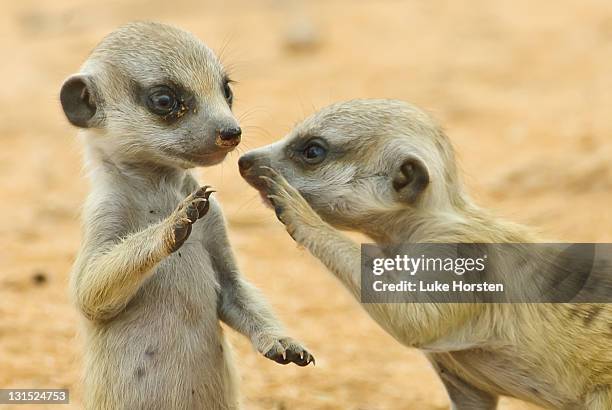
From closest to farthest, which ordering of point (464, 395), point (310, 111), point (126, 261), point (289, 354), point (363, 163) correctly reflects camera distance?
point (126, 261) → point (289, 354) → point (363, 163) → point (464, 395) → point (310, 111)

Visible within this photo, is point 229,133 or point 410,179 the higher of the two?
point 229,133

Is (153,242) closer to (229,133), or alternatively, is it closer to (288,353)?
(229,133)

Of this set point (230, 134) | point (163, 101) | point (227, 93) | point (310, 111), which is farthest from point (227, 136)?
point (310, 111)

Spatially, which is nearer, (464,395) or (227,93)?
(464,395)

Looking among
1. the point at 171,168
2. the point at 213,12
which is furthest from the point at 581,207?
the point at 213,12

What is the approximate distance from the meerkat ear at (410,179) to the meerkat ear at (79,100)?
57.4 inches

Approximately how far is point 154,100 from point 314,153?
78 cm

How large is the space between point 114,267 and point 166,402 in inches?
26.4

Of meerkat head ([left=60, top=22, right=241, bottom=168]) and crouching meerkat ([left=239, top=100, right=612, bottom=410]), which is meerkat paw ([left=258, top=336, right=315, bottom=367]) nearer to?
crouching meerkat ([left=239, top=100, right=612, bottom=410])

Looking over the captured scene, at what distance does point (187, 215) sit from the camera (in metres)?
4.66

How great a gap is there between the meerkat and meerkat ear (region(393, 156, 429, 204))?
0.77 meters

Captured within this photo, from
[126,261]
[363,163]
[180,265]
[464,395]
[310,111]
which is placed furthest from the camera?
[310,111]

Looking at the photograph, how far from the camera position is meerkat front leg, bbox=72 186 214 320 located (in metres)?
4.68

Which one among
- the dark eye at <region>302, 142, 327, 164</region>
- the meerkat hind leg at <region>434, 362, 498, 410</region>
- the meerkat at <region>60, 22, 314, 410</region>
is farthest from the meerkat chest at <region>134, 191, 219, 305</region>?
the meerkat hind leg at <region>434, 362, 498, 410</region>
